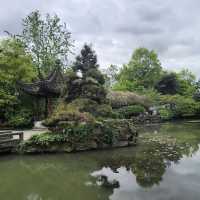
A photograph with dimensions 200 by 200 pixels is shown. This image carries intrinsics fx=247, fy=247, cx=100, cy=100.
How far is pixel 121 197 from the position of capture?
205 inches

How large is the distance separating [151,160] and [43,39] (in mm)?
17454

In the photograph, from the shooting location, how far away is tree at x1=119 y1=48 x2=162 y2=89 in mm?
36844

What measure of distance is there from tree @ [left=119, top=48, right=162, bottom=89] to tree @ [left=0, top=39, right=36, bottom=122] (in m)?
22.1

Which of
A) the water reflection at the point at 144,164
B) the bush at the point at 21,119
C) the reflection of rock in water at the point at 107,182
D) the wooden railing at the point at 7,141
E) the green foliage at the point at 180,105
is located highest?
the green foliage at the point at 180,105

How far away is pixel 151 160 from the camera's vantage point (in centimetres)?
867

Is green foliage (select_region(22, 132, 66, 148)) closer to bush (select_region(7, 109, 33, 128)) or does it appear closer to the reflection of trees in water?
the reflection of trees in water

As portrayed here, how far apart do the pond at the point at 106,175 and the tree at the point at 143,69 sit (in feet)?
87.4

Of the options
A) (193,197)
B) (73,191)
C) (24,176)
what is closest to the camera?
(193,197)

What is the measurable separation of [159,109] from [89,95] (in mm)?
15897

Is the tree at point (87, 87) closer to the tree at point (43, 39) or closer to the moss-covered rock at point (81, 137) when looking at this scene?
the moss-covered rock at point (81, 137)

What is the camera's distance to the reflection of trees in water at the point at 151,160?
6.80 m

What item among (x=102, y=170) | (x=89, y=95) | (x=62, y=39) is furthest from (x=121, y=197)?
(x=62, y=39)

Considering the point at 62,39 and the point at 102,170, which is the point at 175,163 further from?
the point at 62,39

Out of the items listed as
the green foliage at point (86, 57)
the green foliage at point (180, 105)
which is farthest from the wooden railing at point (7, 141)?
the green foliage at point (86, 57)
